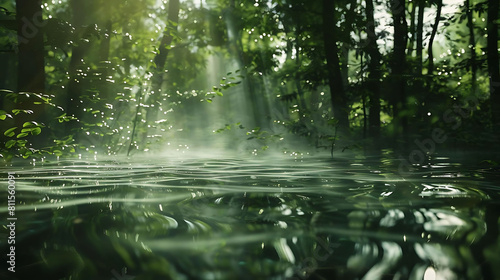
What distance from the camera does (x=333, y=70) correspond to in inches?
411

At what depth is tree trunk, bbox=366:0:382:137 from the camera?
9391 mm

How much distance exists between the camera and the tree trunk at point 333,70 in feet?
33.8

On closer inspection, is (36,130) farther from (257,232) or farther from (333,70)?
(333,70)

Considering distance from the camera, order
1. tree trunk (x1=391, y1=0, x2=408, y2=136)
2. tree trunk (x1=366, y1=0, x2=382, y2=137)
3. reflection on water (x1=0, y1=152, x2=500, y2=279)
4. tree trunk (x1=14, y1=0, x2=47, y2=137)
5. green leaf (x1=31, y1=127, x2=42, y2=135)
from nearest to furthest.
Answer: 1. reflection on water (x1=0, y1=152, x2=500, y2=279)
2. green leaf (x1=31, y1=127, x2=42, y2=135)
3. tree trunk (x1=14, y1=0, x2=47, y2=137)
4. tree trunk (x1=366, y1=0, x2=382, y2=137)
5. tree trunk (x1=391, y1=0, x2=408, y2=136)

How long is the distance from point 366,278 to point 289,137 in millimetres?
10221

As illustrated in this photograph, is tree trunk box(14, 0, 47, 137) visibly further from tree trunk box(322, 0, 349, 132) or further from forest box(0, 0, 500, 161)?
tree trunk box(322, 0, 349, 132)

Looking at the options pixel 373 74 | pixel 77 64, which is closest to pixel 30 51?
pixel 77 64

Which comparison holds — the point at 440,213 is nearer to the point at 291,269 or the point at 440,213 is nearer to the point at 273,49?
the point at 291,269

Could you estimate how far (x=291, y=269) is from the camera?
49.0 inches

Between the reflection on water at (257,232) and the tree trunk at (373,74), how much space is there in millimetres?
6612

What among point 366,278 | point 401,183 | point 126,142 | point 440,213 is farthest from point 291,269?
point 126,142

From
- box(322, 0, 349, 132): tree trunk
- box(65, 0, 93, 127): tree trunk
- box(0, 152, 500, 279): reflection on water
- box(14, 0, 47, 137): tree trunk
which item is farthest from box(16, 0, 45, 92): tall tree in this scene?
box(322, 0, 349, 132): tree trunk

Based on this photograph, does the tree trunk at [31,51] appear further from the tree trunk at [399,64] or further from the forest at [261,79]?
the tree trunk at [399,64]

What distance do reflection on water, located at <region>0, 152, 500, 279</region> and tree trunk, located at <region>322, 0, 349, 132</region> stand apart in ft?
24.2
